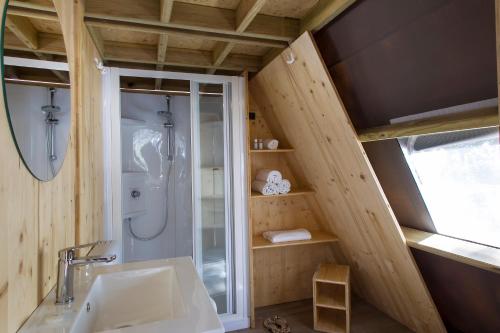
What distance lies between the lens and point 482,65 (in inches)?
46.8

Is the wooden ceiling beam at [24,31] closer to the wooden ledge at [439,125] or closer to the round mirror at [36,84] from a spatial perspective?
the round mirror at [36,84]

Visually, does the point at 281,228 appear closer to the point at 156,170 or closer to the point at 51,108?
the point at 156,170

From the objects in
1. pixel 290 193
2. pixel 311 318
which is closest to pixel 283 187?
pixel 290 193

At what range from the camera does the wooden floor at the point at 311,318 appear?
8.25 ft

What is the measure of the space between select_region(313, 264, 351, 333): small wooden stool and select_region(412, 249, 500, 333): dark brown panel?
62 centimetres

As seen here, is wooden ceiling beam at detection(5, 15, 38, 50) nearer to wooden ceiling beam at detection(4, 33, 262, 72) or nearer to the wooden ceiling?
the wooden ceiling

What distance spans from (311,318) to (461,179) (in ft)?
5.68

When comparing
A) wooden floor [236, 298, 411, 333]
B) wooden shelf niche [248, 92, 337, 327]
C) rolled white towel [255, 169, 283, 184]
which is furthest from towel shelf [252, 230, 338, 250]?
wooden floor [236, 298, 411, 333]

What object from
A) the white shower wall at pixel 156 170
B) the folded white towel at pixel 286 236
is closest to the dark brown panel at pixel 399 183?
the folded white towel at pixel 286 236

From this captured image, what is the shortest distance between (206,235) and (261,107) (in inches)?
51.7

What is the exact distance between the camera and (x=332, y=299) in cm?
260

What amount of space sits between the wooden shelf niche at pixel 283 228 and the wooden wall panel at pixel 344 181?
0.89 ft

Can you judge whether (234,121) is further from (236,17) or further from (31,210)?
(31,210)

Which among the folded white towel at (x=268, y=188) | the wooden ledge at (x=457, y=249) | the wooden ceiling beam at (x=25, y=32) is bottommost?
the wooden ledge at (x=457, y=249)
